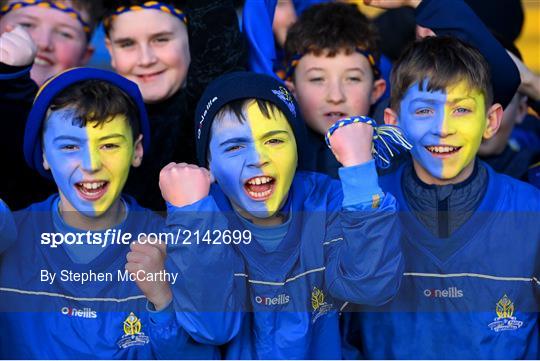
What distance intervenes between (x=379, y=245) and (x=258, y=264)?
0.37 meters

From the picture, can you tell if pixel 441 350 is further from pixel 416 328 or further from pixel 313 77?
pixel 313 77

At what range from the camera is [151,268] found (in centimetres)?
234

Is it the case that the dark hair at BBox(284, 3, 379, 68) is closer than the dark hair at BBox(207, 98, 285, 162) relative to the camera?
No

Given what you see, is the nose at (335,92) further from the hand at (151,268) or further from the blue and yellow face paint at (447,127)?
the hand at (151,268)

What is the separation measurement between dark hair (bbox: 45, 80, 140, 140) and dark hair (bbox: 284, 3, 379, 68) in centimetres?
69

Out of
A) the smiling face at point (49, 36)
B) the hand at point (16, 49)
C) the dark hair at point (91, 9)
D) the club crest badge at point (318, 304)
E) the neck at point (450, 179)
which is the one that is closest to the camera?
the club crest badge at point (318, 304)

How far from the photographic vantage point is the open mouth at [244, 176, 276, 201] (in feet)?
7.91

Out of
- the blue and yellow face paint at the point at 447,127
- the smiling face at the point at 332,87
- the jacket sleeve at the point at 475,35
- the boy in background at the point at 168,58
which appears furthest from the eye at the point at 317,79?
the blue and yellow face paint at the point at 447,127

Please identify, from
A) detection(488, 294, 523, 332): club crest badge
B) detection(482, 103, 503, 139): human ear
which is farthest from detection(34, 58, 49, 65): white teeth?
detection(488, 294, 523, 332): club crest badge

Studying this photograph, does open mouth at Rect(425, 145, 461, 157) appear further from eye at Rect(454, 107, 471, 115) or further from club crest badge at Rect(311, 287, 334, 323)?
club crest badge at Rect(311, 287, 334, 323)

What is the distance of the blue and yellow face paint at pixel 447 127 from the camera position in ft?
8.14

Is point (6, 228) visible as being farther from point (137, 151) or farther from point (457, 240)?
point (457, 240)

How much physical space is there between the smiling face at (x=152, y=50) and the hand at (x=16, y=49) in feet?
1.64

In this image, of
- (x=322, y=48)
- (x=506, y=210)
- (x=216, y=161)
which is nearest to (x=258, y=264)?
(x=216, y=161)
